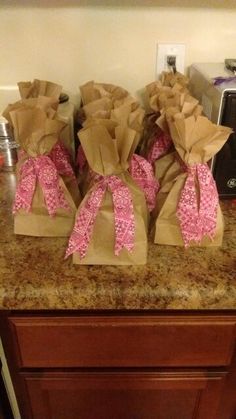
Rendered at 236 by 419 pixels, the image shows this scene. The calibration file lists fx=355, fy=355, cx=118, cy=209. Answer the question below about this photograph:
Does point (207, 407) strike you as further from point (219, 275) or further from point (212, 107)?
point (212, 107)

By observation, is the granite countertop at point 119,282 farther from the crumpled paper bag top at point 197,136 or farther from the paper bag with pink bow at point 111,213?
the crumpled paper bag top at point 197,136

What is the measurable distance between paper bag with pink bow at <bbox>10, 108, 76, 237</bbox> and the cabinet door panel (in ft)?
0.56

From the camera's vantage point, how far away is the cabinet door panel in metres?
0.64

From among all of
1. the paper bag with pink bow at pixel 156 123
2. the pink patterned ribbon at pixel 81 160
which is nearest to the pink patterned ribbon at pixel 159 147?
the paper bag with pink bow at pixel 156 123

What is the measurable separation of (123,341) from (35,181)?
1.11 ft

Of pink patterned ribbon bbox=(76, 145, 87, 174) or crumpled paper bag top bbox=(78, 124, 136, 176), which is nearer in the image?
crumpled paper bag top bbox=(78, 124, 136, 176)

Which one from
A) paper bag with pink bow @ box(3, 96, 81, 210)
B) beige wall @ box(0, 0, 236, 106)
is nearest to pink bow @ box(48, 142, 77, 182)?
paper bag with pink bow @ box(3, 96, 81, 210)

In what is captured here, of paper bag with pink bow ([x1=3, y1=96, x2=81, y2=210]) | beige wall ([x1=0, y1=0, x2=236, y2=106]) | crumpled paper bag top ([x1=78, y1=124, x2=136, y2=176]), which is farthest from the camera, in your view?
beige wall ([x1=0, y1=0, x2=236, y2=106])

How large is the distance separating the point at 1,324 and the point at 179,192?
405 millimetres

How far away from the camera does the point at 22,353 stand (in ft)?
2.21

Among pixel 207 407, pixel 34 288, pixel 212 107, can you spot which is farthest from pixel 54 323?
pixel 212 107

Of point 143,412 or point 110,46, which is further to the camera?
point 110,46

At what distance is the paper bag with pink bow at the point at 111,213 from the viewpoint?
0.58 m

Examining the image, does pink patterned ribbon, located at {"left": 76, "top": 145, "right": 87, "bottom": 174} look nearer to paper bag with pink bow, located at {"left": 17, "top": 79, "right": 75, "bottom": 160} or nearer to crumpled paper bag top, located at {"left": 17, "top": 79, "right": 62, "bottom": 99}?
paper bag with pink bow, located at {"left": 17, "top": 79, "right": 75, "bottom": 160}
